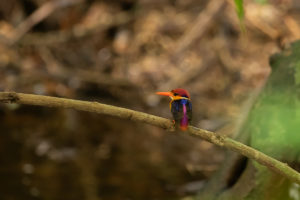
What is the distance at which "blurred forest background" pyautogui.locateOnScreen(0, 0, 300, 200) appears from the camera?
3918 mm

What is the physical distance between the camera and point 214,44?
636cm

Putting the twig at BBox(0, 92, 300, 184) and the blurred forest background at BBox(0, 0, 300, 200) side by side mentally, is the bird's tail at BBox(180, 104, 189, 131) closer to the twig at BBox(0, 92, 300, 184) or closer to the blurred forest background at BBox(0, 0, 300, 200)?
the twig at BBox(0, 92, 300, 184)

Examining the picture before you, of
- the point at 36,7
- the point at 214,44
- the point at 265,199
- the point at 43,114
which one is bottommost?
the point at 265,199

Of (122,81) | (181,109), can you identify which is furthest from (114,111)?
(122,81)

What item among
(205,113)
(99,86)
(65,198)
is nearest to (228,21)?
(205,113)

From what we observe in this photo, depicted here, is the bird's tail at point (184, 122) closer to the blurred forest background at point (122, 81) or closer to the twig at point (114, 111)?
the twig at point (114, 111)

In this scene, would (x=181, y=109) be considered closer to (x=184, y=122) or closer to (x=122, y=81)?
(x=184, y=122)

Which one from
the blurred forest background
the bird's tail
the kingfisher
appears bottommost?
the bird's tail

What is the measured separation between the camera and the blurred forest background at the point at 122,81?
3918 mm

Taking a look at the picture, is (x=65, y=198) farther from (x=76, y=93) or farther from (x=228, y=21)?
(x=228, y=21)

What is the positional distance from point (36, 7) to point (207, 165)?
339 centimetres

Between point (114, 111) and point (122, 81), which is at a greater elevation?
point (122, 81)

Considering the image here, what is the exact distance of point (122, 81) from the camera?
5.19m

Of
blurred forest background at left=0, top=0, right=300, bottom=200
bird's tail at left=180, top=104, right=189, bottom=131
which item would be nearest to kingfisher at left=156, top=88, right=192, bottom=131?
bird's tail at left=180, top=104, right=189, bottom=131
